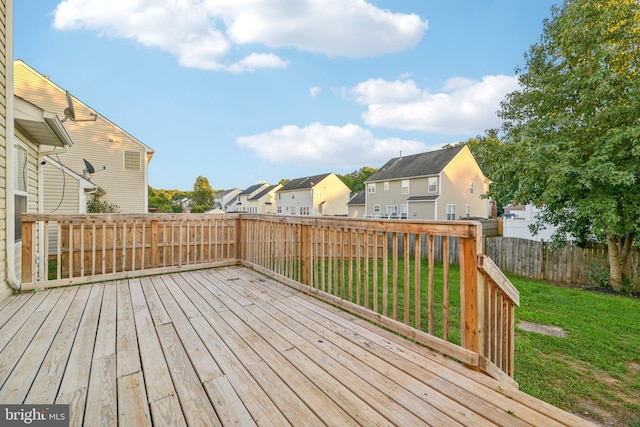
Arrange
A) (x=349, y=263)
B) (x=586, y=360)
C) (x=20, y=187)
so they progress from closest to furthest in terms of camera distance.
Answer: (x=586, y=360), (x=349, y=263), (x=20, y=187)

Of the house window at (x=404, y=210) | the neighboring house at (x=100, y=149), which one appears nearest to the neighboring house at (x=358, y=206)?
the house window at (x=404, y=210)

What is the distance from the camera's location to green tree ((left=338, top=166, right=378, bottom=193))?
42938 mm

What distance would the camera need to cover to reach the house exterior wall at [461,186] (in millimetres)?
19391

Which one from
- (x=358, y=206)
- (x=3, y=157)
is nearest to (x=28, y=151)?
(x=3, y=157)

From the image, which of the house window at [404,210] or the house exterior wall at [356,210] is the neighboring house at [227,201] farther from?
the house window at [404,210]

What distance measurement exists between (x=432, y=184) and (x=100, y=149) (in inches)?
725

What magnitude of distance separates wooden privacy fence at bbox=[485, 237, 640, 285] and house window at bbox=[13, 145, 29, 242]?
411 inches

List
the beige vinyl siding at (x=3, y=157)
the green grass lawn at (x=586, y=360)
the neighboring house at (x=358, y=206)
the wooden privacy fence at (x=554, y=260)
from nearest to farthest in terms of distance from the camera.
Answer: the green grass lawn at (x=586, y=360) → the beige vinyl siding at (x=3, y=157) → the wooden privacy fence at (x=554, y=260) → the neighboring house at (x=358, y=206)

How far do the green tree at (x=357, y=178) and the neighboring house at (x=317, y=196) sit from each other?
347 inches

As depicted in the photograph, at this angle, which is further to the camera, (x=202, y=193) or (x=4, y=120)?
(x=202, y=193)

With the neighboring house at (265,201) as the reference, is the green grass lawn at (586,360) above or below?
below

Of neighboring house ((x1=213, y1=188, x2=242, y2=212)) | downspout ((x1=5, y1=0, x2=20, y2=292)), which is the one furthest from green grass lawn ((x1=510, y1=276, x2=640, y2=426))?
neighboring house ((x1=213, y1=188, x2=242, y2=212))

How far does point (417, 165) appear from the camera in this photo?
70.5 ft

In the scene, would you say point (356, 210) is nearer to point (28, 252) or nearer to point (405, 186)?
point (405, 186)
